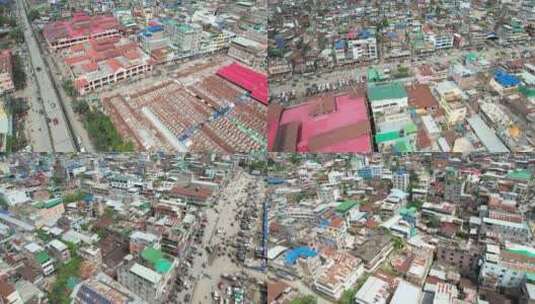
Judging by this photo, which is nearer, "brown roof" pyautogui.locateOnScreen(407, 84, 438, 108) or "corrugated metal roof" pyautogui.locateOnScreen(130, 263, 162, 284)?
"corrugated metal roof" pyautogui.locateOnScreen(130, 263, 162, 284)

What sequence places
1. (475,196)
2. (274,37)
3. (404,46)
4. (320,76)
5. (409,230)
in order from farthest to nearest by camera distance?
1. (274,37)
2. (404,46)
3. (320,76)
4. (475,196)
5. (409,230)

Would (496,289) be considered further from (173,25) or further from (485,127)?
(173,25)

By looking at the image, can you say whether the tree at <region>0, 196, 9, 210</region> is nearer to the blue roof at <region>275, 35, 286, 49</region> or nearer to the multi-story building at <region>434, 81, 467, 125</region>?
the blue roof at <region>275, 35, 286, 49</region>

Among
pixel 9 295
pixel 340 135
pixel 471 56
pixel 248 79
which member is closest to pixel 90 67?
pixel 248 79

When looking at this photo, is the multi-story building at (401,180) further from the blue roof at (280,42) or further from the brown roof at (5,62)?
the brown roof at (5,62)

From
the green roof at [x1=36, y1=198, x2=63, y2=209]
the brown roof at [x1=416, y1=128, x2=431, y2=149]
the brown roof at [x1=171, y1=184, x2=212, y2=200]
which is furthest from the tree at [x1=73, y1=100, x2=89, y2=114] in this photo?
the brown roof at [x1=416, y1=128, x2=431, y2=149]

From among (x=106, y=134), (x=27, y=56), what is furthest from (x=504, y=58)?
(x=27, y=56)
